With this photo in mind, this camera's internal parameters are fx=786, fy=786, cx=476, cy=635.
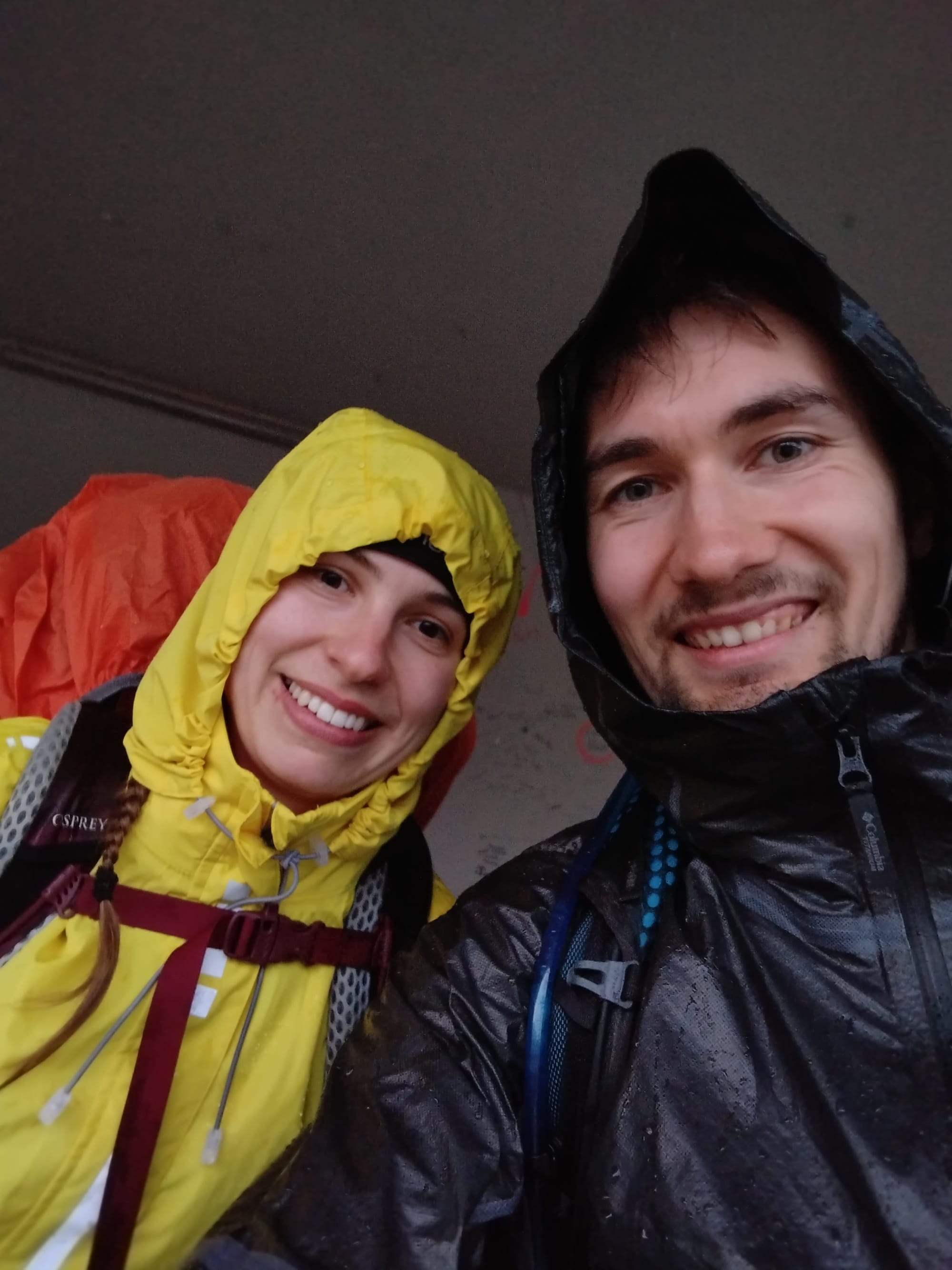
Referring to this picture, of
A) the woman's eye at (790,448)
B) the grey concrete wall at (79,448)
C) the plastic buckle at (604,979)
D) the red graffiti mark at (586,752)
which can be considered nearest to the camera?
the plastic buckle at (604,979)

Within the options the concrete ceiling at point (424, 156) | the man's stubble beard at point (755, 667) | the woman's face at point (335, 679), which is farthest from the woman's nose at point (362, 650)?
the concrete ceiling at point (424, 156)

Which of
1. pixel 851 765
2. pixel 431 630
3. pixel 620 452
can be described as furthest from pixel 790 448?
pixel 431 630

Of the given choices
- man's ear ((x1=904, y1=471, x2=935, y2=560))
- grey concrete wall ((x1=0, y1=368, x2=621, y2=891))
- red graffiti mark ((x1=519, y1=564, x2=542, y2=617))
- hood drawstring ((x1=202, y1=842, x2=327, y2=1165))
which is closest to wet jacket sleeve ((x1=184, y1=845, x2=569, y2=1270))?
hood drawstring ((x1=202, y1=842, x2=327, y2=1165))

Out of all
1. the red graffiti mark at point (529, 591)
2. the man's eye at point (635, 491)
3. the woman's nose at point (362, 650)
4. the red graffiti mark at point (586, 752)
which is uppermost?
the red graffiti mark at point (529, 591)

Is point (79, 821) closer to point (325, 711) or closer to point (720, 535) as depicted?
→ point (325, 711)

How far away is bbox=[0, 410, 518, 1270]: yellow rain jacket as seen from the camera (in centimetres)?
60

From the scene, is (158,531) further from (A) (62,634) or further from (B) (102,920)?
(B) (102,920)

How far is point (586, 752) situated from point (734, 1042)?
1.22 m

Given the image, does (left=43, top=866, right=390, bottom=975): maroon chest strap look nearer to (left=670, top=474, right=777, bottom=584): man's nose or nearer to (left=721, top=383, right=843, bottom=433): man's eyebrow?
(left=670, top=474, right=777, bottom=584): man's nose

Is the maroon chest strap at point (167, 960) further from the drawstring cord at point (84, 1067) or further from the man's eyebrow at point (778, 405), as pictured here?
the man's eyebrow at point (778, 405)

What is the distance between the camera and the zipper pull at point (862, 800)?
50 centimetres

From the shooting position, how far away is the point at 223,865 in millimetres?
731

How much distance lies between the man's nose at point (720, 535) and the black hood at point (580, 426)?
4.4 inches

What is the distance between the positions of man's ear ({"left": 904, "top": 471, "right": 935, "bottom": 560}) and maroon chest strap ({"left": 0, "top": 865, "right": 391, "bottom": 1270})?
0.62m
